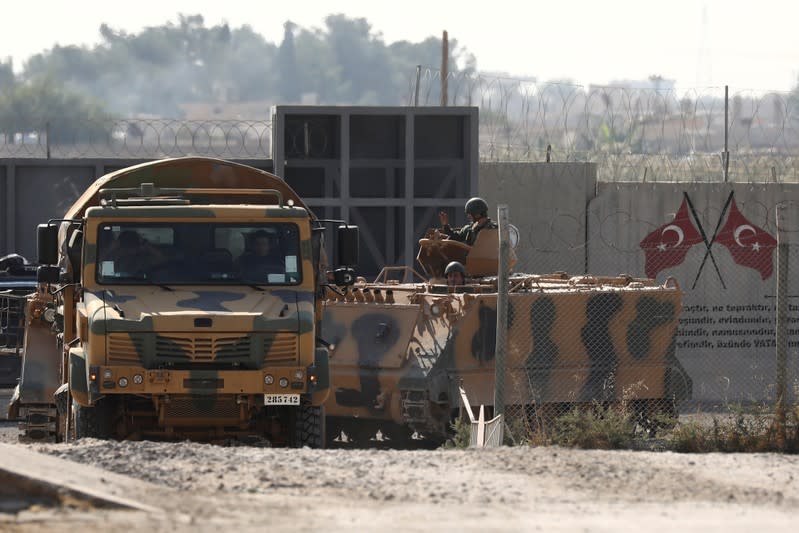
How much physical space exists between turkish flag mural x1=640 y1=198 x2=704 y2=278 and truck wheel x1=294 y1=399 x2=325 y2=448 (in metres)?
9.71

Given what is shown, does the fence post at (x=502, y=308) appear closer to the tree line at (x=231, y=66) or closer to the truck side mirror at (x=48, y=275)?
the truck side mirror at (x=48, y=275)

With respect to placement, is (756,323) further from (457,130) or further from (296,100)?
(296,100)

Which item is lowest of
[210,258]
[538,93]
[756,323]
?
[756,323]

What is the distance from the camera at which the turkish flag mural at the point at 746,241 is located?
21.5 metres

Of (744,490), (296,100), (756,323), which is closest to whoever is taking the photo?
(744,490)

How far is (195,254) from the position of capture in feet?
42.1

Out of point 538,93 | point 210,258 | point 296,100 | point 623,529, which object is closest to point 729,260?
point 538,93

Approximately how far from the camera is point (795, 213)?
861 inches

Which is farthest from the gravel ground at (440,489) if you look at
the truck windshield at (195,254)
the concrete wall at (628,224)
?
the concrete wall at (628,224)

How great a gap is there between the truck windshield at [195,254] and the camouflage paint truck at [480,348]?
98.1 inches

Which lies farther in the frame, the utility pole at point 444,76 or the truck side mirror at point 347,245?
the utility pole at point 444,76

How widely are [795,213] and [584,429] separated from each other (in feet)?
32.0

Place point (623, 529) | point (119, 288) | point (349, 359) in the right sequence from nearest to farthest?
point (623, 529), point (119, 288), point (349, 359)

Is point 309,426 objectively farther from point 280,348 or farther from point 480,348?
point 480,348
